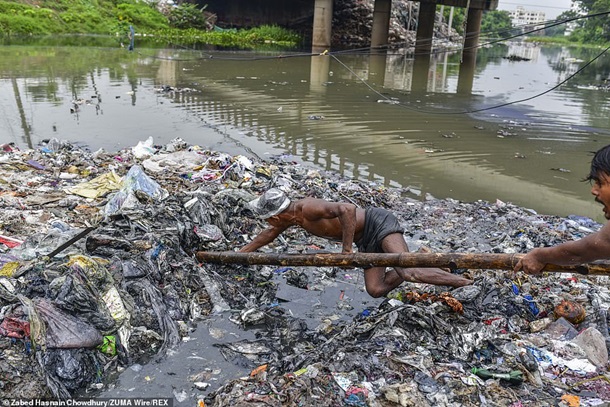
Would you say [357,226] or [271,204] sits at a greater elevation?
[271,204]

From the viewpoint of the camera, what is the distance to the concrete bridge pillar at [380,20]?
27016 mm

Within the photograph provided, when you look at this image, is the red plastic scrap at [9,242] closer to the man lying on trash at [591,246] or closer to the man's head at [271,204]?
the man's head at [271,204]

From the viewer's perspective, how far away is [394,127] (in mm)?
10922

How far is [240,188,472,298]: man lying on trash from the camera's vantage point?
4027 mm

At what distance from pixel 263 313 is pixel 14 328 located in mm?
1784

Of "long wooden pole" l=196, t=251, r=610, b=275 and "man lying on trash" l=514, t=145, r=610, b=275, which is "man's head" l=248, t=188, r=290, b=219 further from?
"man lying on trash" l=514, t=145, r=610, b=275

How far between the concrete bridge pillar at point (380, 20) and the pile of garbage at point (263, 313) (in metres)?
23.5

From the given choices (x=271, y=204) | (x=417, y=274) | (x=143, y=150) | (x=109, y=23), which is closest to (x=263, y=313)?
(x=271, y=204)

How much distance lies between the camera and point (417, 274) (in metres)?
4.05

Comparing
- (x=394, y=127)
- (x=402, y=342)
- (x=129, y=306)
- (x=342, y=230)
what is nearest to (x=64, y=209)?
(x=129, y=306)

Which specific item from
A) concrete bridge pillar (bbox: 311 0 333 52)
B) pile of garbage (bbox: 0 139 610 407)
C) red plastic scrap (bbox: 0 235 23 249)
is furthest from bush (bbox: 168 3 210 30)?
red plastic scrap (bbox: 0 235 23 249)

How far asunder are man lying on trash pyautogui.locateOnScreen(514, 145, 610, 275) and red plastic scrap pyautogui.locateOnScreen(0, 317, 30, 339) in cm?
321

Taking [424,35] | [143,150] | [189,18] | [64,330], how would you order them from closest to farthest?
1. [64,330]
2. [143,150]
3. [424,35]
4. [189,18]

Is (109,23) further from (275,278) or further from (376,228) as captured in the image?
(376,228)
